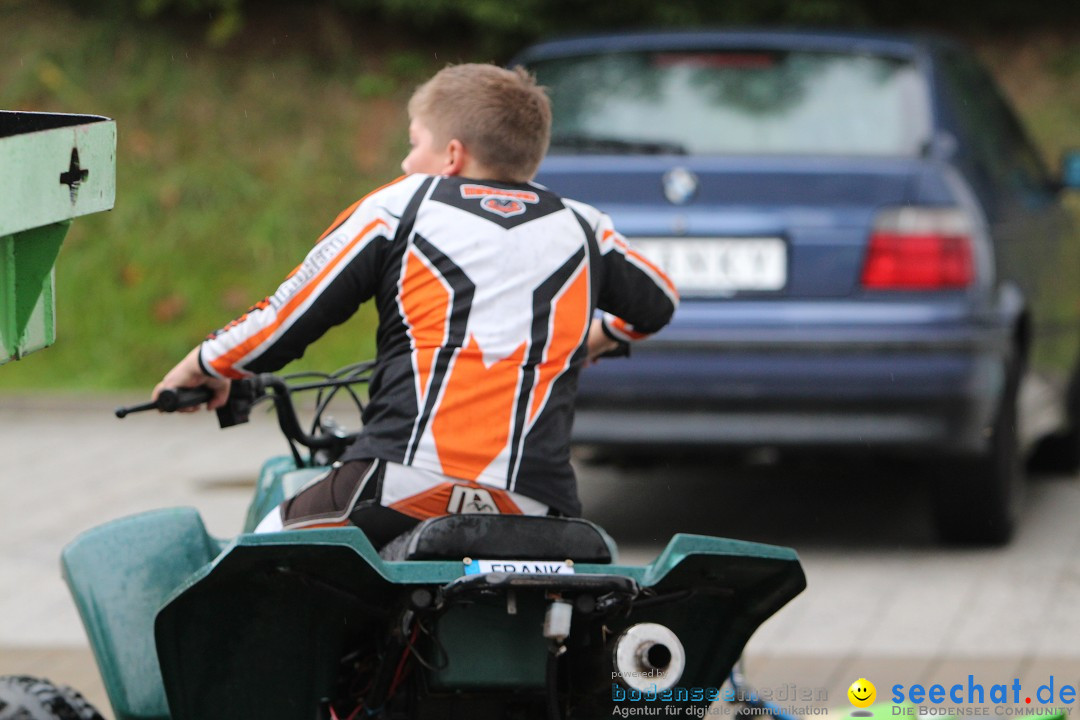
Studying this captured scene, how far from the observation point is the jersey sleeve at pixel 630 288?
3.31 m

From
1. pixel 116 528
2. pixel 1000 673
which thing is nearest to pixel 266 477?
pixel 116 528

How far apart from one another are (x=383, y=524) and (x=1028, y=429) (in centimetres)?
420

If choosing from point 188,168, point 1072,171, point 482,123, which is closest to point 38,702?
point 482,123

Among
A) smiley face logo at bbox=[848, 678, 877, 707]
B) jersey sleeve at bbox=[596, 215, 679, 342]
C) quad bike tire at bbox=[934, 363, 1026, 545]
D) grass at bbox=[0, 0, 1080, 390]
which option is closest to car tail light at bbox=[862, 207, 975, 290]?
quad bike tire at bbox=[934, 363, 1026, 545]

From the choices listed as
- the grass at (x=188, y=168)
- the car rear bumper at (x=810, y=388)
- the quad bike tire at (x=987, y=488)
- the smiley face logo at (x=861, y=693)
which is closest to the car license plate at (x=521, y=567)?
the smiley face logo at (x=861, y=693)

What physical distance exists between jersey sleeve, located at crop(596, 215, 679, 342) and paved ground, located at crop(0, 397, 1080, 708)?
1514 mm

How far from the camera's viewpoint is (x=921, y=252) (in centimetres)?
570

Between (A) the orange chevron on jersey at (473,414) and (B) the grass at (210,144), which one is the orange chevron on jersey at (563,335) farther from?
(B) the grass at (210,144)

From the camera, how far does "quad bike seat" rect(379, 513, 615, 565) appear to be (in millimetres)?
2773

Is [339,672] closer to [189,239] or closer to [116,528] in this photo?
[116,528]

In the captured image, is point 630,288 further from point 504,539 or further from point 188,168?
point 188,168

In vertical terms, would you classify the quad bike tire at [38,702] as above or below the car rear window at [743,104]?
below

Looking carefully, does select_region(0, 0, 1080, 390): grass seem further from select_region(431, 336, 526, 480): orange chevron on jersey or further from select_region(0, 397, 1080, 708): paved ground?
select_region(431, 336, 526, 480): orange chevron on jersey

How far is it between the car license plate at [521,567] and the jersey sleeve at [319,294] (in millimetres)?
528
